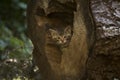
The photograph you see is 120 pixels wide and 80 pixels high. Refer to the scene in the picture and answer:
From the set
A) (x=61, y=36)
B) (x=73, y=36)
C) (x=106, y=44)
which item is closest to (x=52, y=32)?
(x=61, y=36)

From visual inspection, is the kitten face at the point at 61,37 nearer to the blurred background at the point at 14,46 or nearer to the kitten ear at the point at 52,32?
the kitten ear at the point at 52,32

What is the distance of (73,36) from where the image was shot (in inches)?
82.2

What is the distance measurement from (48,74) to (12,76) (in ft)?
1.45

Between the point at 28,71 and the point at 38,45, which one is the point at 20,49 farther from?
the point at 38,45

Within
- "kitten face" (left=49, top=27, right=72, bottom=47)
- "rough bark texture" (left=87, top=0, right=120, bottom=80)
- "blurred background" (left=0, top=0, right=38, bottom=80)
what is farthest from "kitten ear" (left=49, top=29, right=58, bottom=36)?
"blurred background" (left=0, top=0, right=38, bottom=80)

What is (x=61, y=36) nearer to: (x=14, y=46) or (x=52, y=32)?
(x=52, y=32)

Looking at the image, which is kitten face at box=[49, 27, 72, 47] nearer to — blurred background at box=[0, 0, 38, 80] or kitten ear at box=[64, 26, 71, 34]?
kitten ear at box=[64, 26, 71, 34]

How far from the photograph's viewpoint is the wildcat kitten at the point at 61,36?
85.3 inches

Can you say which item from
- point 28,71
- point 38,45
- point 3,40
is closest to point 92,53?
point 38,45

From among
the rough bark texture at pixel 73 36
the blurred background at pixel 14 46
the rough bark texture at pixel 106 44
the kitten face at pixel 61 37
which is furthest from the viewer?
the blurred background at pixel 14 46

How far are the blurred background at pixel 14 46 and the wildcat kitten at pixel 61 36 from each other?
547 millimetres

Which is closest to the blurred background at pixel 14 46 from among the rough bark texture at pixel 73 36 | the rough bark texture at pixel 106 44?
the rough bark texture at pixel 73 36

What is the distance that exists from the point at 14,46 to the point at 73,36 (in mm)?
1782

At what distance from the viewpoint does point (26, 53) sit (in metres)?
3.18
